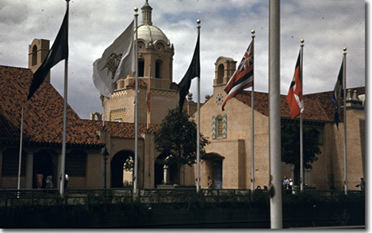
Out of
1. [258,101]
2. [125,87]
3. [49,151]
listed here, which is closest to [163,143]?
[49,151]

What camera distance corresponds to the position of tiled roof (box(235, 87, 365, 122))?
49.3 metres

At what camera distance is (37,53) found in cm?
4400

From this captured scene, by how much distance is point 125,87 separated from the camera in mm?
66125

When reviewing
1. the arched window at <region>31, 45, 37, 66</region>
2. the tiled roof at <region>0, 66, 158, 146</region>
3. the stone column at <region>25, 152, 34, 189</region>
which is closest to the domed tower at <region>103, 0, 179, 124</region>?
the arched window at <region>31, 45, 37, 66</region>

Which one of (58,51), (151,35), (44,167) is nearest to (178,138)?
(44,167)

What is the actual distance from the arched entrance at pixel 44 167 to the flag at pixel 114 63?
48.9ft

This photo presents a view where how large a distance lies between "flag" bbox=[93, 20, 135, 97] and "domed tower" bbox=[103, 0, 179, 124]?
36859 mm

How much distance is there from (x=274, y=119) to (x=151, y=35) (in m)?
54.7

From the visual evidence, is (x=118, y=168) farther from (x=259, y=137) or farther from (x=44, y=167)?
(x=259, y=137)

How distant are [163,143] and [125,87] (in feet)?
82.8

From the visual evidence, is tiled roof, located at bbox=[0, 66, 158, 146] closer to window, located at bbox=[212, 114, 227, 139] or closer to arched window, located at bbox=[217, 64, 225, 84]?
window, located at bbox=[212, 114, 227, 139]

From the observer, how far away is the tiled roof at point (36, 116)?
38.6 m

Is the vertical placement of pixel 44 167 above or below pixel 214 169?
below

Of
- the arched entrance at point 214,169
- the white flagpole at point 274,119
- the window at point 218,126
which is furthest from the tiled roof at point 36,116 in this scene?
the white flagpole at point 274,119
